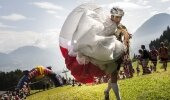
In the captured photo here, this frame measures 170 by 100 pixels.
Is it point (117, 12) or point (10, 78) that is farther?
point (10, 78)

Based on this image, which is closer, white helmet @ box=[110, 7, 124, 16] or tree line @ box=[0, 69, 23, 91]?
white helmet @ box=[110, 7, 124, 16]

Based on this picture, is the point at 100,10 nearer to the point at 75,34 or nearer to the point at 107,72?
the point at 75,34

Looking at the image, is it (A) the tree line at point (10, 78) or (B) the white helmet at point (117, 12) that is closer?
(B) the white helmet at point (117, 12)

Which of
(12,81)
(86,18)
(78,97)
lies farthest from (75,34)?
(12,81)

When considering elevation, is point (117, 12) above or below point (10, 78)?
below

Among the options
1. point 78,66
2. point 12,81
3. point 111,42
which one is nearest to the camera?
point 111,42

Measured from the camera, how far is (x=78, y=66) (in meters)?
9.80

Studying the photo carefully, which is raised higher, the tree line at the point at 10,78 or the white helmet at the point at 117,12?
the tree line at the point at 10,78

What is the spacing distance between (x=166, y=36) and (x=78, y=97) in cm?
13251

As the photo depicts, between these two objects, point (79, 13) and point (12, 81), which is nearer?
point (79, 13)

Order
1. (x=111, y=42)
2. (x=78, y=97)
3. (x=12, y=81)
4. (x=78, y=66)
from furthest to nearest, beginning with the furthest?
(x=12, y=81) < (x=78, y=97) < (x=78, y=66) < (x=111, y=42)

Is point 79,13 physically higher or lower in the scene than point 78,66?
higher

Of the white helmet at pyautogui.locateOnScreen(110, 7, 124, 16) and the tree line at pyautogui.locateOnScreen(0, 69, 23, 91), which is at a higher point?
the tree line at pyautogui.locateOnScreen(0, 69, 23, 91)

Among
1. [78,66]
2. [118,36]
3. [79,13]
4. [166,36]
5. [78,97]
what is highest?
[166,36]
